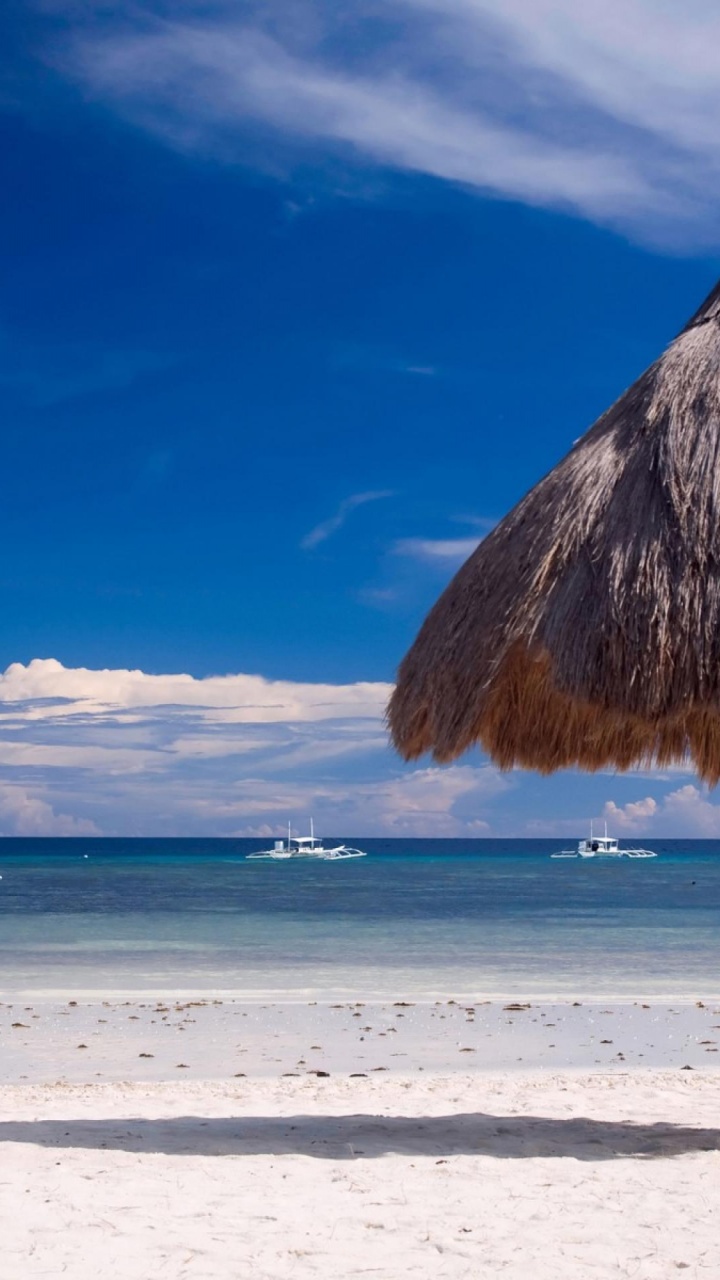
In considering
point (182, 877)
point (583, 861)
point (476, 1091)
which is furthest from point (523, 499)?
point (583, 861)

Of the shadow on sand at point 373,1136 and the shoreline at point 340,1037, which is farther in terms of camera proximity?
the shoreline at point 340,1037

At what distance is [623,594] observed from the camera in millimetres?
4402

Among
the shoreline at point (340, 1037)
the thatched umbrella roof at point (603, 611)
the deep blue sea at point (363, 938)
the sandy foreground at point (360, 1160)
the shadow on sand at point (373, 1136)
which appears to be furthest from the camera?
the deep blue sea at point (363, 938)

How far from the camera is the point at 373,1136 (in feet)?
18.2

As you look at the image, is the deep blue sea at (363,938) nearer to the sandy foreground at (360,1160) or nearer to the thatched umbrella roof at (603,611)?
the sandy foreground at (360,1160)

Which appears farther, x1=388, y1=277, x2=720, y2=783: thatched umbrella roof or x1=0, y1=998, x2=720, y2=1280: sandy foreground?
x1=388, y1=277, x2=720, y2=783: thatched umbrella roof

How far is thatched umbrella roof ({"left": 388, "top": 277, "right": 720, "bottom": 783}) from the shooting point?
434cm

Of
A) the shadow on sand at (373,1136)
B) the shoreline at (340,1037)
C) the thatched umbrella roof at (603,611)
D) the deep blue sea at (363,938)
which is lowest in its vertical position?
the deep blue sea at (363,938)

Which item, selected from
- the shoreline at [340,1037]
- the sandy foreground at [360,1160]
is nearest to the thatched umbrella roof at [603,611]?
the sandy foreground at [360,1160]

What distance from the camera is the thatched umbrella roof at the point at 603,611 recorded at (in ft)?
14.2

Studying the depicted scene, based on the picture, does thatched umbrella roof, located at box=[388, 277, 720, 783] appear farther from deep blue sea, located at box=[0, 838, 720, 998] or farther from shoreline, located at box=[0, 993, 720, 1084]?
deep blue sea, located at box=[0, 838, 720, 998]

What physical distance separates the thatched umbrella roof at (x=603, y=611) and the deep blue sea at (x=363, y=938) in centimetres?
905

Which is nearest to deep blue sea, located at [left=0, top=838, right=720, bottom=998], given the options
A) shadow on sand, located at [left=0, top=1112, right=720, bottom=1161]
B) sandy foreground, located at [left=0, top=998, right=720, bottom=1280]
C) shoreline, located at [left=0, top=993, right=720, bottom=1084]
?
shoreline, located at [left=0, top=993, right=720, bottom=1084]

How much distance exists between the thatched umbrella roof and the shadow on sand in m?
1.68
